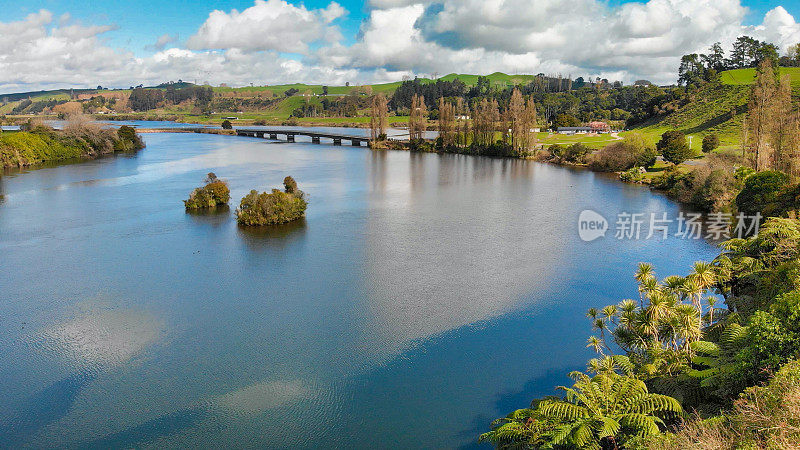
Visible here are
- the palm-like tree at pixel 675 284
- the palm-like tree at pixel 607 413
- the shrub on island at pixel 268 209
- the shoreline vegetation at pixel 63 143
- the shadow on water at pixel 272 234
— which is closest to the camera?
the palm-like tree at pixel 607 413

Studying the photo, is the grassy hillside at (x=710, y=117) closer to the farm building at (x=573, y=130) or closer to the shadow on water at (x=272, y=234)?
the farm building at (x=573, y=130)

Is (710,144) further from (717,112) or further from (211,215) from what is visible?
(211,215)

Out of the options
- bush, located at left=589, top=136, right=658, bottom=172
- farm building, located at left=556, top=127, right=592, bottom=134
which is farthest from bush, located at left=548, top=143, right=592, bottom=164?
farm building, located at left=556, top=127, right=592, bottom=134

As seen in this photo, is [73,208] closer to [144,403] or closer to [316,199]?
[316,199]

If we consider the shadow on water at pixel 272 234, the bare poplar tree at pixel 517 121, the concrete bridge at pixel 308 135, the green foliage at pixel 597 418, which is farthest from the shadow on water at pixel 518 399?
the concrete bridge at pixel 308 135

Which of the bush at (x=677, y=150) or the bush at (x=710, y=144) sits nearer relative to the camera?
the bush at (x=677, y=150)

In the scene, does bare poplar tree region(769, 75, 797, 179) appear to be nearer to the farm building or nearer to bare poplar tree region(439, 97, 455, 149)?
bare poplar tree region(439, 97, 455, 149)

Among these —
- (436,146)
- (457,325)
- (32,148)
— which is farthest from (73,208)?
(436,146)
